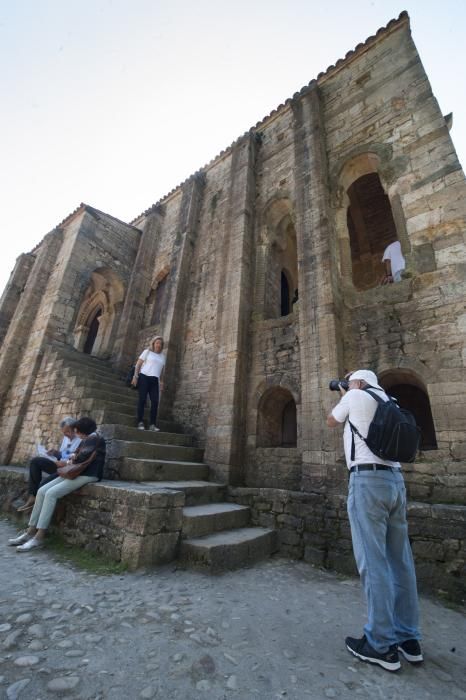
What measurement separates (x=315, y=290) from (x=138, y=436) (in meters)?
4.33

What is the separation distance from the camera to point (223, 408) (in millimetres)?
6410

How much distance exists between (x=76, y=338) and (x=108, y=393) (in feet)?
25.8

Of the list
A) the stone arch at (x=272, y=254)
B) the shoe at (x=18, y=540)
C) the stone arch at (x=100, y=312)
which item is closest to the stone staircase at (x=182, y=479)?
the shoe at (x=18, y=540)

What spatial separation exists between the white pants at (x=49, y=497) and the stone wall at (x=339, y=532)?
247 centimetres

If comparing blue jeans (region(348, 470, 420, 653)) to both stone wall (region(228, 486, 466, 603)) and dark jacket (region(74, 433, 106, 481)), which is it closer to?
stone wall (region(228, 486, 466, 603))

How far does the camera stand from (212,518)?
4160 mm

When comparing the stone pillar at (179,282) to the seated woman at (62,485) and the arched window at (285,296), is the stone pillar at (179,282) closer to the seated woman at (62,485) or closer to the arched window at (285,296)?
the arched window at (285,296)

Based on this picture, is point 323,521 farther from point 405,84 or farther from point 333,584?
point 405,84

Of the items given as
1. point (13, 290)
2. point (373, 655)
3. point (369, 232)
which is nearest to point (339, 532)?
point (373, 655)

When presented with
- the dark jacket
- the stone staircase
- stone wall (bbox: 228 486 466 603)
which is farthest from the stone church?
the dark jacket

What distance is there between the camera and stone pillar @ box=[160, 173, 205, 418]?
27.2 feet

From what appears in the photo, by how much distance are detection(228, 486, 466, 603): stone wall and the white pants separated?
247 cm

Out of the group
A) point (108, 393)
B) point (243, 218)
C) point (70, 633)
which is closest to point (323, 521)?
point (70, 633)

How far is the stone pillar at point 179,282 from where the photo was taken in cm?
829
